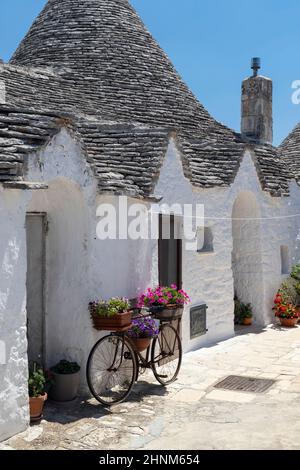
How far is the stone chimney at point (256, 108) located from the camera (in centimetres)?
1459

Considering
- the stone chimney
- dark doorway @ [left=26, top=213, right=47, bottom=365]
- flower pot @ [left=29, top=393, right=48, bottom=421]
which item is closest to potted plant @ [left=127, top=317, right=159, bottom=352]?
dark doorway @ [left=26, top=213, right=47, bottom=365]

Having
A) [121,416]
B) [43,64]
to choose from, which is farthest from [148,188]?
[43,64]

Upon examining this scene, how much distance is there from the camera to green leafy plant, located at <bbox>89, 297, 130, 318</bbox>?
6891 mm

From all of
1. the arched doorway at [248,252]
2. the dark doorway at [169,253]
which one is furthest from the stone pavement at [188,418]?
the arched doorway at [248,252]

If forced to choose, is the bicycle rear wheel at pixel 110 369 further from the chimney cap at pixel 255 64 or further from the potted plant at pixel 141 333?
the chimney cap at pixel 255 64

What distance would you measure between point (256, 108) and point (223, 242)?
5105 mm

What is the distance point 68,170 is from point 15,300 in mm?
1768

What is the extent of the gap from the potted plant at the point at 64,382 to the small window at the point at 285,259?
806cm

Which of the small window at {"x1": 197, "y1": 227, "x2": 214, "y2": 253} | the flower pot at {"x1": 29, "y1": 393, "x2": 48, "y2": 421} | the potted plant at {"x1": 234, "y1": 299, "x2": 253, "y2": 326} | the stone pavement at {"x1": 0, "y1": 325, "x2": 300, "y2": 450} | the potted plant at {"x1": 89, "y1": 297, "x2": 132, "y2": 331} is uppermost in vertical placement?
the small window at {"x1": 197, "y1": 227, "x2": 214, "y2": 253}

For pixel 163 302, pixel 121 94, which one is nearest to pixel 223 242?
pixel 163 302

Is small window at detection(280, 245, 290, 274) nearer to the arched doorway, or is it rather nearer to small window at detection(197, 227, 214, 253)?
the arched doorway

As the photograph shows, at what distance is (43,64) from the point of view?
13.5 meters

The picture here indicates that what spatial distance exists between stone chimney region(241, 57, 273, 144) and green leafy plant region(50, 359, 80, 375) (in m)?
9.22

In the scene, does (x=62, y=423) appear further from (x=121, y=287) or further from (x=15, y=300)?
(x=121, y=287)
